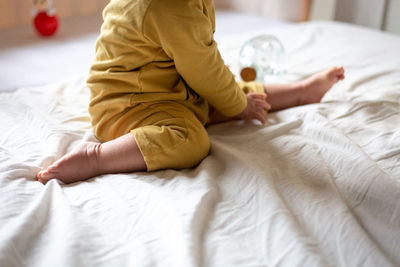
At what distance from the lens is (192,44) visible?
0.80 meters

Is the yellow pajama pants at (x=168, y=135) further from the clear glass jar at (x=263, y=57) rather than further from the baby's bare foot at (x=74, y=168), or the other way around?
the clear glass jar at (x=263, y=57)

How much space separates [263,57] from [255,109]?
314 mm

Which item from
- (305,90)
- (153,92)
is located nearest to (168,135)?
(153,92)

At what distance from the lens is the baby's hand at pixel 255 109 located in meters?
0.92

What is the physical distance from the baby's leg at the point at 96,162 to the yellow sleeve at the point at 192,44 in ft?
0.57

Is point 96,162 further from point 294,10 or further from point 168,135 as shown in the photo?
point 294,10

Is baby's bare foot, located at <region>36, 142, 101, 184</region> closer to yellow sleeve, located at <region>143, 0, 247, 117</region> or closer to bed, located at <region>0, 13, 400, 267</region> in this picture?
bed, located at <region>0, 13, 400, 267</region>

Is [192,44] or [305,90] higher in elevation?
[192,44]

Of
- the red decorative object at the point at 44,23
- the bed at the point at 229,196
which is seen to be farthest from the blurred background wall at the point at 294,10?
the bed at the point at 229,196

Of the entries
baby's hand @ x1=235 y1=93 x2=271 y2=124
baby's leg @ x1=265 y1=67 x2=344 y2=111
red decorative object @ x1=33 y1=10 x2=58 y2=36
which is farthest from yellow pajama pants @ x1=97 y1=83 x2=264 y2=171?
red decorative object @ x1=33 y1=10 x2=58 y2=36

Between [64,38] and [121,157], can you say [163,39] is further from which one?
[64,38]

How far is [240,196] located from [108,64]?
0.36 m

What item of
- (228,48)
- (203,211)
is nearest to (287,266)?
(203,211)

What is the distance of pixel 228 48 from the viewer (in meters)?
1.40
